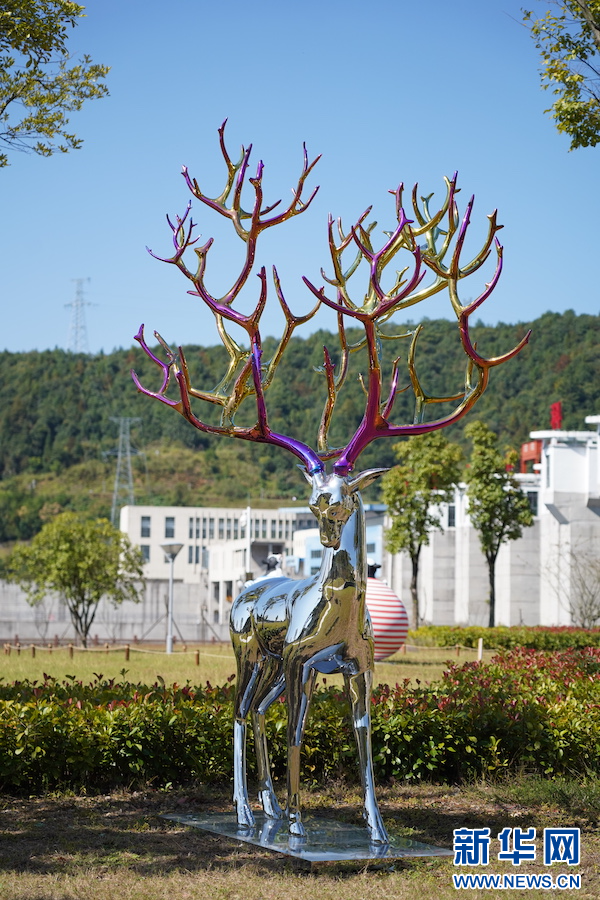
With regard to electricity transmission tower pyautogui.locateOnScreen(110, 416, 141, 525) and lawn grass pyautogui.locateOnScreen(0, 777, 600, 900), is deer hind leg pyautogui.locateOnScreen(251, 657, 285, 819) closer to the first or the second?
lawn grass pyautogui.locateOnScreen(0, 777, 600, 900)

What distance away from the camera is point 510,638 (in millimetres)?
26000

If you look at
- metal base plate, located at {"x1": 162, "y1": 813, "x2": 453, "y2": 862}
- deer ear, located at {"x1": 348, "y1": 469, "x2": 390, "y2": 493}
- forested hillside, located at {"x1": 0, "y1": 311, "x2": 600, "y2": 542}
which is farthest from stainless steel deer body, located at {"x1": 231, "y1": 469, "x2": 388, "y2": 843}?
forested hillside, located at {"x1": 0, "y1": 311, "x2": 600, "y2": 542}

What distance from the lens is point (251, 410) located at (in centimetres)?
11131

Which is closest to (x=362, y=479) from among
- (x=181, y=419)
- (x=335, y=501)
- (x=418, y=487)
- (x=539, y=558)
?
(x=335, y=501)

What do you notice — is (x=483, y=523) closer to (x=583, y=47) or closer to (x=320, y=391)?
(x=583, y=47)

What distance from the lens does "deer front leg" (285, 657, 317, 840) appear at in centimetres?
637

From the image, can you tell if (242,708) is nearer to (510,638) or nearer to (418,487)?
(510,638)

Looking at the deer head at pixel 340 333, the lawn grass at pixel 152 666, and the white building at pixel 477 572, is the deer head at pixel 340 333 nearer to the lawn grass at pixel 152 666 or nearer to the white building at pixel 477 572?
the lawn grass at pixel 152 666

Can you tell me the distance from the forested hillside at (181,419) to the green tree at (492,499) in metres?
52.2

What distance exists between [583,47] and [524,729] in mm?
Result: 7126

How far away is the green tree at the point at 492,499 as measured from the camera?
1222 inches

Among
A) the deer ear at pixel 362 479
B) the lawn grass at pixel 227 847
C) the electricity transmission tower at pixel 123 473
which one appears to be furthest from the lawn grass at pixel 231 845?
the electricity transmission tower at pixel 123 473

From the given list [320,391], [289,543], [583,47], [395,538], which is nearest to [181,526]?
[289,543]

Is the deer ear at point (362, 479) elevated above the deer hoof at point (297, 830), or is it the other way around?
the deer ear at point (362, 479)
